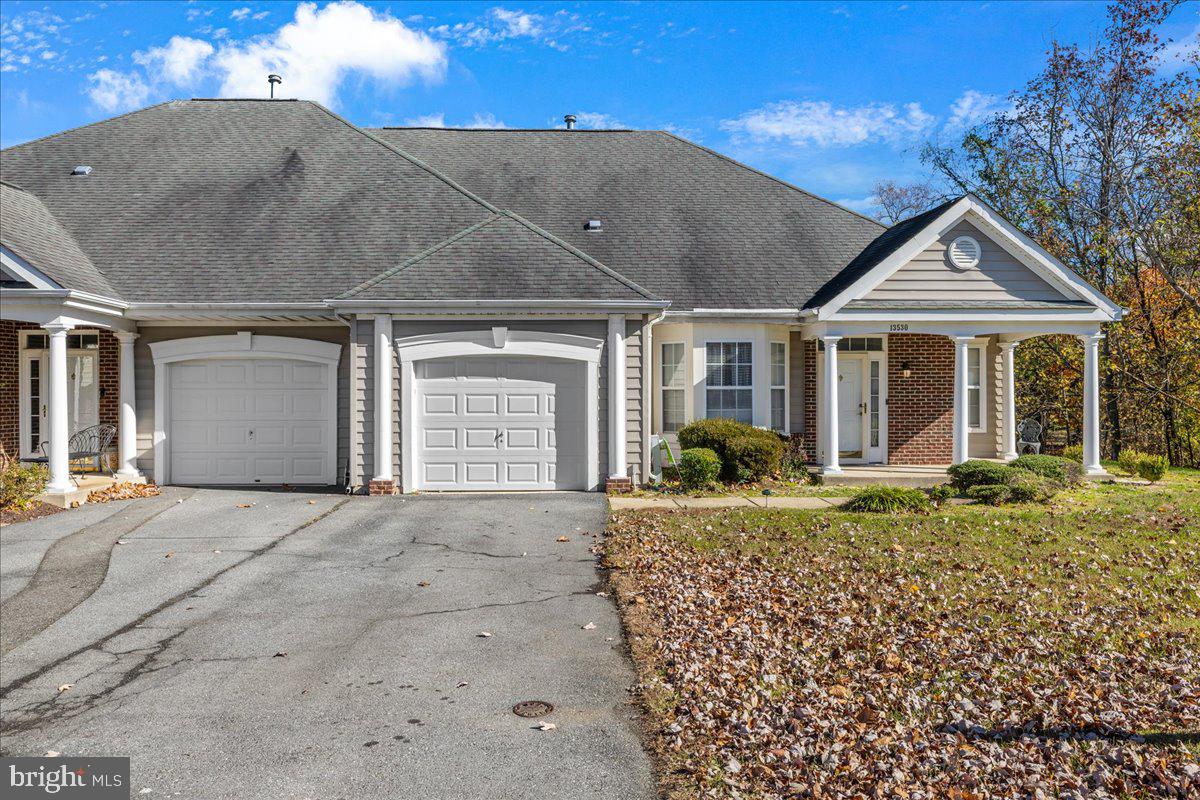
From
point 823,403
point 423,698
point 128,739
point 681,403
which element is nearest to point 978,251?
point 823,403

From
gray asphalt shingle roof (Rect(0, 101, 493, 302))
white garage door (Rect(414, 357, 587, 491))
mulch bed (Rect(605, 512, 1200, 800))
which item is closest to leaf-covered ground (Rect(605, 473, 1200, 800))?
mulch bed (Rect(605, 512, 1200, 800))

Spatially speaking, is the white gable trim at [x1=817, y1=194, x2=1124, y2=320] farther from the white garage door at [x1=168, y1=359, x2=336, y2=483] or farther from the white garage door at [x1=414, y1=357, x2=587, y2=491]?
the white garage door at [x1=168, y1=359, x2=336, y2=483]

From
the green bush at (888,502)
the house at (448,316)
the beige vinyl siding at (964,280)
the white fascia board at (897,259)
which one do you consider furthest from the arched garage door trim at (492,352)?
the beige vinyl siding at (964,280)

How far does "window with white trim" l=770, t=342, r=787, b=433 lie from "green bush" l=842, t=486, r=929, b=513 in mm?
4315

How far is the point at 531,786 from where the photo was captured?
14.3 ft

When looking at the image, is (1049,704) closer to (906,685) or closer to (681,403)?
(906,685)

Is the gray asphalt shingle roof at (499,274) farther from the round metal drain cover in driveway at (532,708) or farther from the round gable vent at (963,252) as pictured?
the round metal drain cover in driveway at (532,708)

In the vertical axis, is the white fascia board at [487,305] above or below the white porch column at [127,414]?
above

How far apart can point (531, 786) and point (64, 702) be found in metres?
3.57

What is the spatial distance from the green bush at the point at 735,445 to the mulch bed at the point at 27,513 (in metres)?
10.3

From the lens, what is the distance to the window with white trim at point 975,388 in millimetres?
17625

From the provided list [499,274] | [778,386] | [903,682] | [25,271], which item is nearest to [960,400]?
[778,386]

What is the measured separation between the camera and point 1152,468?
1542cm

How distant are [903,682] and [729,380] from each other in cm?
1076
